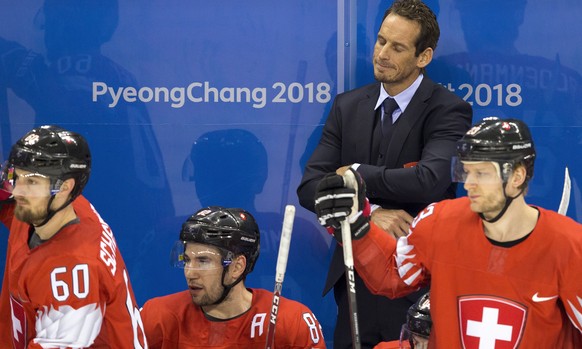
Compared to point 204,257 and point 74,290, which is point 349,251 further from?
point 204,257

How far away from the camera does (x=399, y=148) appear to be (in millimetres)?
4422

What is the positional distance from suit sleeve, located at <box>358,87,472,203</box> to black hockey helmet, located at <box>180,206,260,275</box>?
529mm

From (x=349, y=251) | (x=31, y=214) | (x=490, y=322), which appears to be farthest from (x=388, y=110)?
(x=31, y=214)

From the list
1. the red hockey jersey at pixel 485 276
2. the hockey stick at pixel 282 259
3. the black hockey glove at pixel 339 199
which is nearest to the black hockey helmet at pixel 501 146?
the red hockey jersey at pixel 485 276

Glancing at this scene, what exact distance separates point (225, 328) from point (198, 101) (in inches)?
51.4

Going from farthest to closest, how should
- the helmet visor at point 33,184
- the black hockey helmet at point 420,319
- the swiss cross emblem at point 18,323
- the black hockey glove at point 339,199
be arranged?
1. the black hockey helmet at point 420,319
2. the swiss cross emblem at point 18,323
3. the helmet visor at point 33,184
4. the black hockey glove at point 339,199

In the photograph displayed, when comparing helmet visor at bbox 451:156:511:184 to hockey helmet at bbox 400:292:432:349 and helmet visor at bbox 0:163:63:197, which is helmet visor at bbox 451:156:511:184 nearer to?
hockey helmet at bbox 400:292:432:349

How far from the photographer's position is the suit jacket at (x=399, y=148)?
4246 mm

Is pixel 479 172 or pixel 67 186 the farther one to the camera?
pixel 67 186

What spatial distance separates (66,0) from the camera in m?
5.07

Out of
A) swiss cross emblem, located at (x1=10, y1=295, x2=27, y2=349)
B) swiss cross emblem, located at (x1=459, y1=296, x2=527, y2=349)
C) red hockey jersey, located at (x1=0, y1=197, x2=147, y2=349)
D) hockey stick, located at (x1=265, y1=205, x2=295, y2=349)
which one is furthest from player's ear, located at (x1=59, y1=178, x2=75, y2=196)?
swiss cross emblem, located at (x1=459, y1=296, x2=527, y2=349)

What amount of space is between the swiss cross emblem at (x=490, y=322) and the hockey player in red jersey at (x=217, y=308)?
100cm

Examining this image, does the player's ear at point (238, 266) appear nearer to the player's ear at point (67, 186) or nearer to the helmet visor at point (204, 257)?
the helmet visor at point (204, 257)

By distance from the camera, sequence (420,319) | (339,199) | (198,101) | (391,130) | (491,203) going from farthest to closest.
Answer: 1. (198,101)
2. (391,130)
3. (420,319)
4. (339,199)
5. (491,203)
